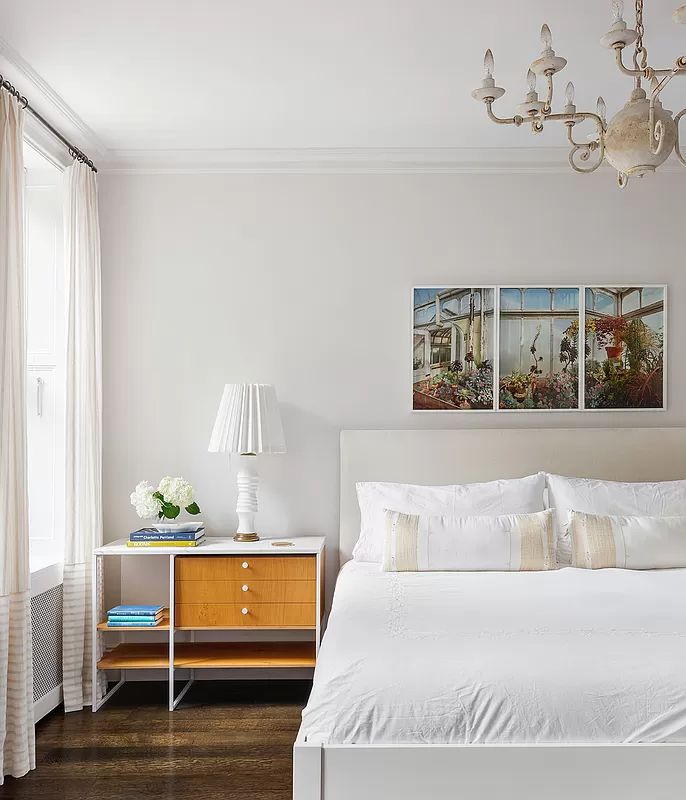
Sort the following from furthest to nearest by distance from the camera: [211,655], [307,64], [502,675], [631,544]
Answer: [211,655], [631,544], [307,64], [502,675]

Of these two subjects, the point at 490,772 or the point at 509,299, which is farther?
the point at 509,299

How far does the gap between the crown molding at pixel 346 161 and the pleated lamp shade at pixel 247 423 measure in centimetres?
122

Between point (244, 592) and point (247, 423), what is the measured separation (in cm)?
80

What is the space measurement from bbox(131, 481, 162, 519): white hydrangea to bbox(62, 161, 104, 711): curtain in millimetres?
218

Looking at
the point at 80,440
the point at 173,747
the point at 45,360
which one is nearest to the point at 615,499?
the point at 173,747

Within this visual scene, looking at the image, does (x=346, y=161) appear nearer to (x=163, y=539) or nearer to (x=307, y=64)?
(x=307, y=64)

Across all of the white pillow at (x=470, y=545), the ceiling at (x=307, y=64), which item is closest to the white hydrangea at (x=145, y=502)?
the white pillow at (x=470, y=545)

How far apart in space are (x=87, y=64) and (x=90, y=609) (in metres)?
2.45

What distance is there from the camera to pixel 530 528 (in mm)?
3408

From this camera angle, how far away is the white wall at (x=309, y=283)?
4141 mm

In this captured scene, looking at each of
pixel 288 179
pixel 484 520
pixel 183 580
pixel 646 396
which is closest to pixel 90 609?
pixel 183 580

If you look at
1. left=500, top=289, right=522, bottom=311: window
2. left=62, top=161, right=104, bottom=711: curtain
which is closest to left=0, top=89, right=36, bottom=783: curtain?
left=62, top=161, right=104, bottom=711: curtain

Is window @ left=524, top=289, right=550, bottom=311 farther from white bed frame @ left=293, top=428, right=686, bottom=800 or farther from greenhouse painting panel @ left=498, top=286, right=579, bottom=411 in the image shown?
white bed frame @ left=293, top=428, right=686, bottom=800

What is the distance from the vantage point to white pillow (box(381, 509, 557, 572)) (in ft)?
A: 11.0
